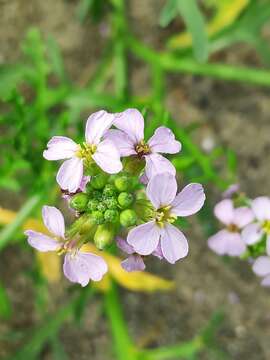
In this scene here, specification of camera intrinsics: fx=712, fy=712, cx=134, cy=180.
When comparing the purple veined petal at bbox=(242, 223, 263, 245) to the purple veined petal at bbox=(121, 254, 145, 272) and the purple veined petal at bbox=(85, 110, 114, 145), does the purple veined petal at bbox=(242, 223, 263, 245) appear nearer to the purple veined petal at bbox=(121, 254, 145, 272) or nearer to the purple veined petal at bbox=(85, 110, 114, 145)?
the purple veined petal at bbox=(121, 254, 145, 272)

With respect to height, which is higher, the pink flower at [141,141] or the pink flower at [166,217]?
the pink flower at [141,141]

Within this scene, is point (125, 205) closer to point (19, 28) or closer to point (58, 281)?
point (58, 281)

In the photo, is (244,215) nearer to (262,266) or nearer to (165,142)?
(262,266)

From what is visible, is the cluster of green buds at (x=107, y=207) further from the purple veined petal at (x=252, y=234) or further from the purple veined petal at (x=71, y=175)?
the purple veined petal at (x=252, y=234)

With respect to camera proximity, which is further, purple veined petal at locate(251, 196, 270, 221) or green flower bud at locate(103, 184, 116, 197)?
purple veined petal at locate(251, 196, 270, 221)

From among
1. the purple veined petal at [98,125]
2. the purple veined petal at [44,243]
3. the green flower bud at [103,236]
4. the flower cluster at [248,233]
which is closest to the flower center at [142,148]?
the purple veined petal at [98,125]

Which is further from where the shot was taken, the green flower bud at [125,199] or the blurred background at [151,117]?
the blurred background at [151,117]

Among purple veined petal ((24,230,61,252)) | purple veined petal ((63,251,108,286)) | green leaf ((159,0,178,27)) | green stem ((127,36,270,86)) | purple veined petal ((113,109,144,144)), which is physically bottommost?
purple veined petal ((63,251,108,286))

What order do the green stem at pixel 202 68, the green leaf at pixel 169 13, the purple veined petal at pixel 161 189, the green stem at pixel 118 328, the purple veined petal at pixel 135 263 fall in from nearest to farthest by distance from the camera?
1. the purple veined petal at pixel 161 189
2. the purple veined petal at pixel 135 263
3. the green leaf at pixel 169 13
4. the green stem at pixel 118 328
5. the green stem at pixel 202 68

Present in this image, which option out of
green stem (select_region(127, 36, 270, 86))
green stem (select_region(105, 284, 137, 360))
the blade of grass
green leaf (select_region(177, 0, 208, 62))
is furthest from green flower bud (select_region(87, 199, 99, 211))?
green stem (select_region(127, 36, 270, 86))
